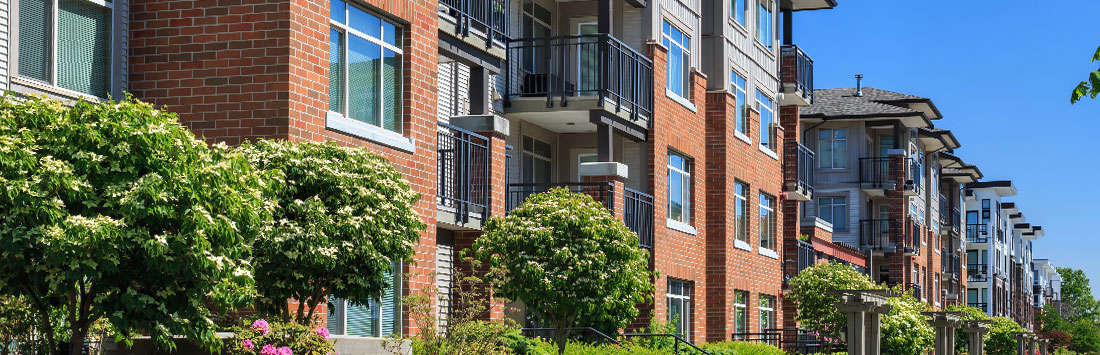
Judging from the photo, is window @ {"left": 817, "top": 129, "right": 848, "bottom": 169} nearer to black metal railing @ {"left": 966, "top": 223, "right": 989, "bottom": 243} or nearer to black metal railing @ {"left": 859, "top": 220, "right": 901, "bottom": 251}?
black metal railing @ {"left": 859, "top": 220, "right": 901, "bottom": 251}

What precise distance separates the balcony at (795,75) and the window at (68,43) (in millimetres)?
28093

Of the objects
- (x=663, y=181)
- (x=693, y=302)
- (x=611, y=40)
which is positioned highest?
(x=611, y=40)

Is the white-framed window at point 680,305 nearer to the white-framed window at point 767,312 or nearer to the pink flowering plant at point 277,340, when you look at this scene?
the white-framed window at point 767,312

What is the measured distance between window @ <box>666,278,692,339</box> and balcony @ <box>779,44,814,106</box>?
1071cm

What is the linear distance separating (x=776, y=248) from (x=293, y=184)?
26.7m

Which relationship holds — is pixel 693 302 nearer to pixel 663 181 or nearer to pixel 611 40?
pixel 663 181

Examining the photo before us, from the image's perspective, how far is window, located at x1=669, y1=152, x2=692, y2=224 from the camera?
31.7 metres

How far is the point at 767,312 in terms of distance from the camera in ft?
129

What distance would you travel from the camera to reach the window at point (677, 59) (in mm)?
31734

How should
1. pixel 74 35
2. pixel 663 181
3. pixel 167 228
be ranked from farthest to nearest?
pixel 663 181, pixel 74 35, pixel 167 228

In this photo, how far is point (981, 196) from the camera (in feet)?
312

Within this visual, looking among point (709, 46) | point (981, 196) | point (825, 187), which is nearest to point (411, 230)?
point (709, 46)

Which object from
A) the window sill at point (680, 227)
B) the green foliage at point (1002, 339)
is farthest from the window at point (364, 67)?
the green foliage at point (1002, 339)

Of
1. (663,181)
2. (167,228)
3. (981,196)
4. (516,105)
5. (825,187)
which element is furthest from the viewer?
(981,196)
